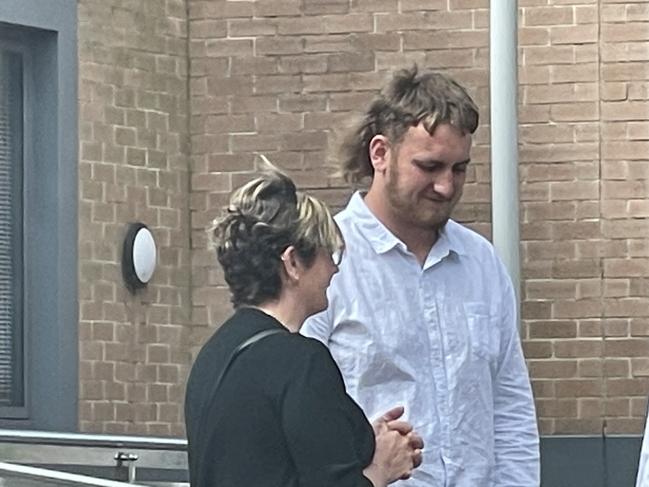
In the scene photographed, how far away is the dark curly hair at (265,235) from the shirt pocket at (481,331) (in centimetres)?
77

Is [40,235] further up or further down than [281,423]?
further up

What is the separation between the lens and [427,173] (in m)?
4.82

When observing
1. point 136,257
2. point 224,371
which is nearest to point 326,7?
point 136,257

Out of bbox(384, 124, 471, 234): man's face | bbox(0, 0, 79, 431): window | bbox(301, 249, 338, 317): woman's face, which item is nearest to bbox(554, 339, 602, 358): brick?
bbox(0, 0, 79, 431): window

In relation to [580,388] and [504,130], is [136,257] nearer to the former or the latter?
[580,388]

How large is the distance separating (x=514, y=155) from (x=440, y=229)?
208 centimetres

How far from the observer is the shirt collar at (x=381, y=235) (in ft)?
16.1

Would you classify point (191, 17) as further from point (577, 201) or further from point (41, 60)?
point (577, 201)

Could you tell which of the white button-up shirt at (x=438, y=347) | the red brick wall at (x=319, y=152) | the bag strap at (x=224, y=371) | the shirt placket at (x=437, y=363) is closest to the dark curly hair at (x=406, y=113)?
the white button-up shirt at (x=438, y=347)

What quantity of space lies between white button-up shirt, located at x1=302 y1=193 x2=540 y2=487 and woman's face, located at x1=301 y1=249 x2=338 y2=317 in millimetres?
548

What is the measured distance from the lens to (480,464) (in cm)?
491

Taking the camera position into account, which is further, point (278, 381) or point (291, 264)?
point (291, 264)

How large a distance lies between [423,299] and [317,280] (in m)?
0.73

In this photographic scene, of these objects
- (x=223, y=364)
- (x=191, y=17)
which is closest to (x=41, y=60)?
(x=191, y=17)
